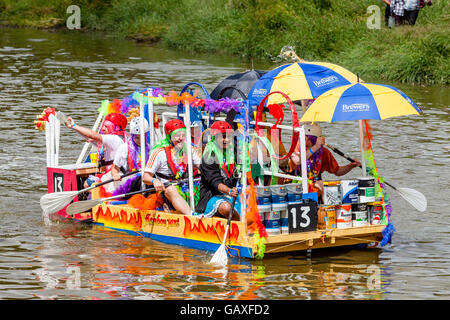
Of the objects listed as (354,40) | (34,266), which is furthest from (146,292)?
(354,40)

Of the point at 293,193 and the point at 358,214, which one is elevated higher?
the point at 293,193

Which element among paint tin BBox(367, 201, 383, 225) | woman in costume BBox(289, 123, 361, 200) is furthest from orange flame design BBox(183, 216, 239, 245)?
paint tin BBox(367, 201, 383, 225)

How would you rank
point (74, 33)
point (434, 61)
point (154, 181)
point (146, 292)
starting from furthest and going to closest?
point (74, 33)
point (434, 61)
point (154, 181)
point (146, 292)

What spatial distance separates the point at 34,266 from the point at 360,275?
12.4 ft

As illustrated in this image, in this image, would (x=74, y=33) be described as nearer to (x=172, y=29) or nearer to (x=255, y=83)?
(x=172, y=29)

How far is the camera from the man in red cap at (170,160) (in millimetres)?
12023

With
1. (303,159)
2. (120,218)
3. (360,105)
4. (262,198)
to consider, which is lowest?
(120,218)

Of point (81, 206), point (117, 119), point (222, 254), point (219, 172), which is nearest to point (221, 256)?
point (222, 254)

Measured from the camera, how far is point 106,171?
44.0 feet

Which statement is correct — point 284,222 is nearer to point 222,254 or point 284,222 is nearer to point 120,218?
point 222,254

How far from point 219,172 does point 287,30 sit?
72.7 feet

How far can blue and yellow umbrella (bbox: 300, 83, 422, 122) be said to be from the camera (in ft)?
35.4

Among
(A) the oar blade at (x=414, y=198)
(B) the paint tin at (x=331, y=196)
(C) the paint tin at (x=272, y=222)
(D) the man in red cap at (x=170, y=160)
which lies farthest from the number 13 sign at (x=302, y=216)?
(A) the oar blade at (x=414, y=198)

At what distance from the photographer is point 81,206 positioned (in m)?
12.9
